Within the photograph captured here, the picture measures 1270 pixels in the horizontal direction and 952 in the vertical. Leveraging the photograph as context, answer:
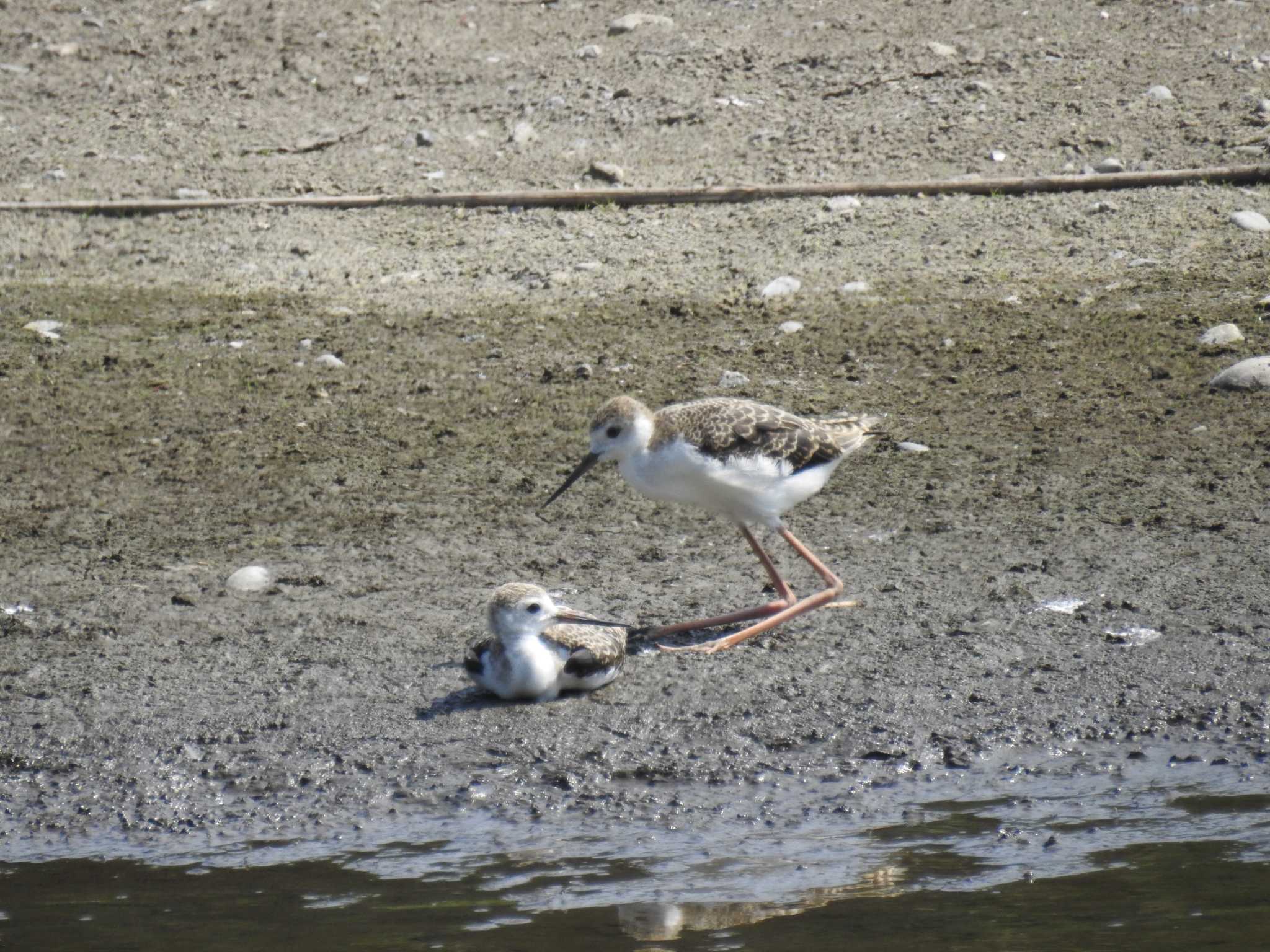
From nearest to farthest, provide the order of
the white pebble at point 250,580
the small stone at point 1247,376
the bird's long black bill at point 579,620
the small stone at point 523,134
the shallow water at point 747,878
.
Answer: the shallow water at point 747,878, the bird's long black bill at point 579,620, the white pebble at point 250,580, the small stone at point 1247,376, the small stone at point 523,134

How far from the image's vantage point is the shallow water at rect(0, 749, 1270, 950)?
14.1ft

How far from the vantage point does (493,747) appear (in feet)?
17.8

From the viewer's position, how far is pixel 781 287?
9.73 metres

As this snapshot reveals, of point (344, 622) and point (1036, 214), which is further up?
point (1036, 214)

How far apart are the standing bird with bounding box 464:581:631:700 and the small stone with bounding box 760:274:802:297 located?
4341mm

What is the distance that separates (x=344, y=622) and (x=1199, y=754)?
3.18 metres

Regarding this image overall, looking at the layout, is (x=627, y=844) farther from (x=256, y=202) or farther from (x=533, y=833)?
(x=256, y=202)

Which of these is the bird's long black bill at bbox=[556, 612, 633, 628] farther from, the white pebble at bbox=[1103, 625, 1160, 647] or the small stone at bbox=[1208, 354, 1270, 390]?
the small stone at bbox=[1208, 354, 1270, 390]

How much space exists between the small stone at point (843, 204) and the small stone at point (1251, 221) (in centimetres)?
225

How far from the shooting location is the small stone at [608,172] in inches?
440

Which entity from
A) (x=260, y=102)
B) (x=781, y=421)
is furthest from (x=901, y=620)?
(x=260, y=102)

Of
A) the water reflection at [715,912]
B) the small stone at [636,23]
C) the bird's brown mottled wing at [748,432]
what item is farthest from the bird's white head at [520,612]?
the small stone at [636,23]

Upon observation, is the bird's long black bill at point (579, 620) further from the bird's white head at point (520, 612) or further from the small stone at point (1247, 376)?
the small stone at point (1247, 376)

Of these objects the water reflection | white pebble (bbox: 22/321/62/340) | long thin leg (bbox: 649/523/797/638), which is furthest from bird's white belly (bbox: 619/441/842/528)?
white pebble (bbox: 22/321/62/340)
